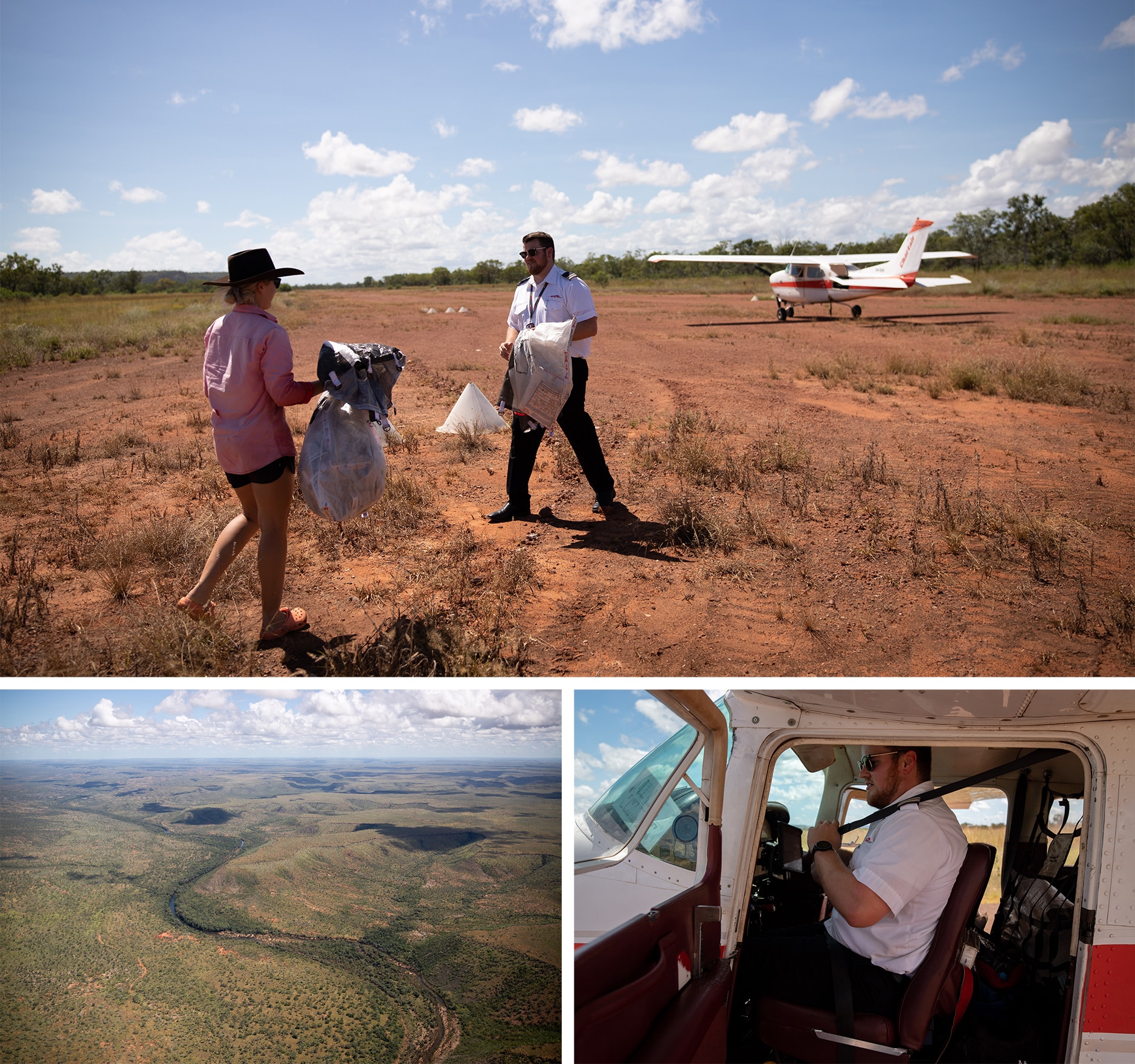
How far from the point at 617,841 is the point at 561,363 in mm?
3286

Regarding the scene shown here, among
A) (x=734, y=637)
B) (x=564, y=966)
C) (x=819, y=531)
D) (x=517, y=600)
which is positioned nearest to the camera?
(x=564, y=966)

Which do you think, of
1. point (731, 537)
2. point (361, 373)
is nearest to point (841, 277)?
point (731, 537)

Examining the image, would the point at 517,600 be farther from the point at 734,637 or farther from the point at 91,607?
the point at 91,607

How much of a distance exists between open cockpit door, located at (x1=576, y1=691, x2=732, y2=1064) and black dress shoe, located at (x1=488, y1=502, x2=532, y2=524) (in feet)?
11.4

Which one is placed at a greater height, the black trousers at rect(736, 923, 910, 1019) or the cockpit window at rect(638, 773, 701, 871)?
the cockpit window at rect(638, 773, 701, 871)

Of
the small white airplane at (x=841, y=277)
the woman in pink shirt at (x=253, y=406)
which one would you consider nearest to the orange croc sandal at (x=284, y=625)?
the woman in pink shirt at (x=253, y=406)

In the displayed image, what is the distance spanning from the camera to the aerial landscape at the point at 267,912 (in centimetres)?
546

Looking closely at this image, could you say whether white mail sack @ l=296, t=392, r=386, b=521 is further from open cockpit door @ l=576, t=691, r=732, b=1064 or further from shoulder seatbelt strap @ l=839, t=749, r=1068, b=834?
shoulder seatbelt strap @ l=839, t=749, r=1068, b=834

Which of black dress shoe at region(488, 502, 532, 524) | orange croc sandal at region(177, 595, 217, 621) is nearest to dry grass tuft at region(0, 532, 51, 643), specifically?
orange croc sandal at region(177, 595, 217, 621)

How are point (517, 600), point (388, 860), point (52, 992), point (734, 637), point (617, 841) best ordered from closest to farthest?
1. point (617, 841)
2. point (734, 637)
3. point (517, 600)
4. point (52, 992)
5. point (388, 860)

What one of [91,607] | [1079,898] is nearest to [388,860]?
[91,607]

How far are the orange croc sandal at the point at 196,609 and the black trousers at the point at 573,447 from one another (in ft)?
7.74

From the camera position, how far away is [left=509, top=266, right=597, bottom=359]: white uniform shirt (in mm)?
5488

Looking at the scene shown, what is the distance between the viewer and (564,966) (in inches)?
92.4
